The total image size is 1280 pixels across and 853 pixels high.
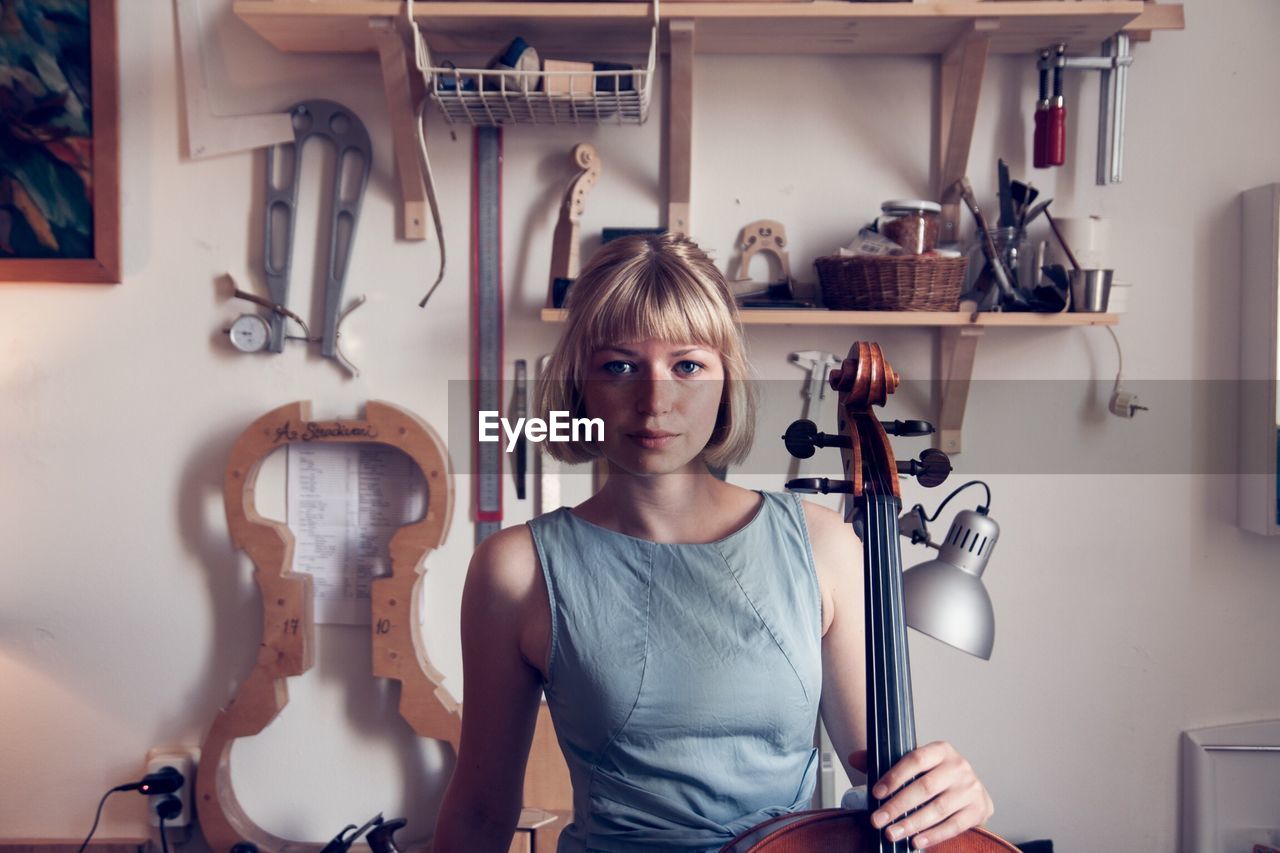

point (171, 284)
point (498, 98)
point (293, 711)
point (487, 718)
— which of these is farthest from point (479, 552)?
point (171, 284)

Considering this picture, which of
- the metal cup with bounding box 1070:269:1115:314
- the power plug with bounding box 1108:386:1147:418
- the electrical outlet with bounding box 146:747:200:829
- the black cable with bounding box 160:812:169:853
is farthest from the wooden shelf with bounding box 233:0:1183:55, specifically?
the black cable with bounding box 160:812:169:853

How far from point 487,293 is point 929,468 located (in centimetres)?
107

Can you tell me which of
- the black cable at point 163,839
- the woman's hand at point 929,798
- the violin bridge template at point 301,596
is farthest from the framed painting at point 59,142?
the woman's hand at point 929,798

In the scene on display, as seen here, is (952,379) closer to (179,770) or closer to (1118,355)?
(1118,355)

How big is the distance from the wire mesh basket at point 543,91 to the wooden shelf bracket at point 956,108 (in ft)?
Result: 1.75

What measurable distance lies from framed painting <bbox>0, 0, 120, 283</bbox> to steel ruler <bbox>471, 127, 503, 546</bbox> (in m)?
0.68

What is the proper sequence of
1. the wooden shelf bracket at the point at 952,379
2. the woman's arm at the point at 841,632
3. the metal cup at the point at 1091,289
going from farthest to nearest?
1. the wooden shelf bracket at the point at 952,379
2. the metal cup at the point at 1091,289
3. the woman's arm at the point at 841,632

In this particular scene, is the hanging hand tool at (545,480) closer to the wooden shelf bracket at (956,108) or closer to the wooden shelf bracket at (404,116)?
the wooden shelf bracket at (404,116)

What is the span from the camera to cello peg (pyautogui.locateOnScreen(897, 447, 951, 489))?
3.20 feet

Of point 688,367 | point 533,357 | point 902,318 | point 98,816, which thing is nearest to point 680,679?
point 688,367

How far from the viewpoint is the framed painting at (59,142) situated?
1.82 metres

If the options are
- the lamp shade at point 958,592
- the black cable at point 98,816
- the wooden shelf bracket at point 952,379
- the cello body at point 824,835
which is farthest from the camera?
the black cable at point 98,816

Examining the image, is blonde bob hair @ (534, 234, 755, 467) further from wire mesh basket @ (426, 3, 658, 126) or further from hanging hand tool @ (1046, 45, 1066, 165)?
hanging hand tool @ (1046, 45, 1066, 165)

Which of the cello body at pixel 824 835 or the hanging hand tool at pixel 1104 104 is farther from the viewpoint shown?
the hanging hand tool at pixel 1104 104
